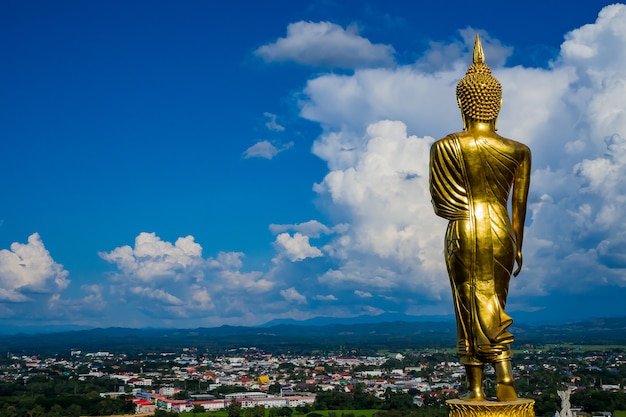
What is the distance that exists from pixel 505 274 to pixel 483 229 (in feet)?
1.94

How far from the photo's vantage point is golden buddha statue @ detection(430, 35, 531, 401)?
956 centimetres

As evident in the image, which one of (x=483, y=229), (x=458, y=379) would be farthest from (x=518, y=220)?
(x=458, y=379)

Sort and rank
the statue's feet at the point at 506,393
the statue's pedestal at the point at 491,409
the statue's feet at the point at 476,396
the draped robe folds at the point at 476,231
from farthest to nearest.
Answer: the draped robe folds at the point at 476,231
the statue's feet at the point at 476,396
the statue's feet at the point at 506,393
the statue's pedestal at the point at 491,409

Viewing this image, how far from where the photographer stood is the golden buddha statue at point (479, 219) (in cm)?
956

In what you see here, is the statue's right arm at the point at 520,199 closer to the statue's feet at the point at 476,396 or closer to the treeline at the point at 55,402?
the statue's feet at the point at 476,396

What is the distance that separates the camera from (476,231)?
381 inches

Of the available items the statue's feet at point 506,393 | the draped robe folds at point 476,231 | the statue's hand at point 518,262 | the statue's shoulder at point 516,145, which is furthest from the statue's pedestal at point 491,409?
the statue's shoulder at point 516,145

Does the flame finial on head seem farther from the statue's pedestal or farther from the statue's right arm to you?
the statue's pedestal

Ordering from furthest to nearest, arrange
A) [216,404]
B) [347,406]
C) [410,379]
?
[410,379], [216,404], [347,406]

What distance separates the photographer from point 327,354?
12375cm

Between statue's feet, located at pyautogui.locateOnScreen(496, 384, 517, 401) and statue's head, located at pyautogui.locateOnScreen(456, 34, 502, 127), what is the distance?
304 cm

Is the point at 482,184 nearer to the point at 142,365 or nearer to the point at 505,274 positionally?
the point at 505,274

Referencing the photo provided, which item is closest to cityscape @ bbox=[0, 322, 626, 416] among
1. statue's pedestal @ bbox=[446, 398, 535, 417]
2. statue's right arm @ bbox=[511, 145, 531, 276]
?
statue's right arm @ bbox=[511, 145, 531, 276]

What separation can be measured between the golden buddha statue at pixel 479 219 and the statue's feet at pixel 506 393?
2 centimetres
